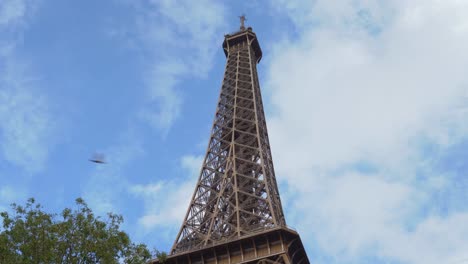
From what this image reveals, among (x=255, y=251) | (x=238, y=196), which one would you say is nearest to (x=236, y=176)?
(x=238, y=196)

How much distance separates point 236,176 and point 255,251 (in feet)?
45.4

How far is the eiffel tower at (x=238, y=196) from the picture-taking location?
166 ft

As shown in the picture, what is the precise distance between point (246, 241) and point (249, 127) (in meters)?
23.3

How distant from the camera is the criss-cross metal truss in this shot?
183ft

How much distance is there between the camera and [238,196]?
2366 inches

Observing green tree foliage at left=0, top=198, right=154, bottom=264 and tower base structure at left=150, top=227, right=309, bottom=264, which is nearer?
green tree foliage at left=0, top=198, right=154, bottom=264

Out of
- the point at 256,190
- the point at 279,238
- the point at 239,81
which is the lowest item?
the point at 279,238

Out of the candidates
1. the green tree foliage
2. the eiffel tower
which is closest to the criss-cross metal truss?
the eiffel tower

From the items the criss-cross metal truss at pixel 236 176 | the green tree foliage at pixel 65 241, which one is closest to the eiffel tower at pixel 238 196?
the criss-cross metal truss at pixel 236 176

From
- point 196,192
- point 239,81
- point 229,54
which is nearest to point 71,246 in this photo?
point 196,192

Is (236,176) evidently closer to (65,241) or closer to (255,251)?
(255,251)

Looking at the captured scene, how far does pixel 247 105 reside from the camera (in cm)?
7706

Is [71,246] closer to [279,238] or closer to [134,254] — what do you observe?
[134,254]

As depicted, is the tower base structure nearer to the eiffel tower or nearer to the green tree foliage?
the eiffel tower
